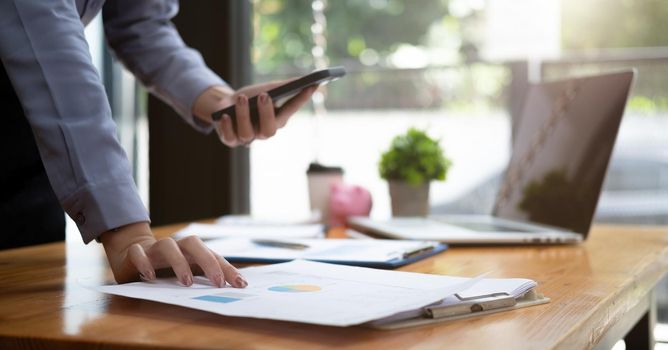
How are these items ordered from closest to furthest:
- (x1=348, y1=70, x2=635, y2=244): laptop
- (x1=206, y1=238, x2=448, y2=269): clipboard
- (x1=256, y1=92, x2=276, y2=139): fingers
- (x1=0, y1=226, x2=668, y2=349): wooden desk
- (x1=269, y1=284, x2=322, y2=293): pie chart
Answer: (x1=0, y1=226, x2=668, y2=349): wooden desk < (x1=269, y1=284, x2=322, y2=293): pie chart < (x1=206, y1=238, x2=448, y2=269): clipboard < (x1=256, y1=92, x2=276, y2=139): fingers < (x1=348, y1=70, x2=635, y2=244): laptop

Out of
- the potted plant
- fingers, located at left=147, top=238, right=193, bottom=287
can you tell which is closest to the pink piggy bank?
the potted plant

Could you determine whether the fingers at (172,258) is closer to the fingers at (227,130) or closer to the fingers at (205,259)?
the fingers at (205,259)

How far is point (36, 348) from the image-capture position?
0.60 m

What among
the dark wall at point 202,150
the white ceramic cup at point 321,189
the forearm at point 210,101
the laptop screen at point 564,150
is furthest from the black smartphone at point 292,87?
the dark wall at point 202,150

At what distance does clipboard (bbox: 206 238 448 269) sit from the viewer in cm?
97

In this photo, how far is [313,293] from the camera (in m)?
0.72

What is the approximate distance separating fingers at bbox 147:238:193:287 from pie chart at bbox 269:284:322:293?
3.1 inches

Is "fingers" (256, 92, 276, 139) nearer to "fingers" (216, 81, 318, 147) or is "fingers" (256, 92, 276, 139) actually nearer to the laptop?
"fingers" (216, 81, 318, 147)

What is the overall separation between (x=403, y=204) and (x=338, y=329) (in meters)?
1.02

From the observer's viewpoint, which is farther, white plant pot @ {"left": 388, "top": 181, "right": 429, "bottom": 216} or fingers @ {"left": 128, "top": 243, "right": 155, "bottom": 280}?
white plant pot @ {"left": 388, "top": 181, "right": 429, "bottom": 216}

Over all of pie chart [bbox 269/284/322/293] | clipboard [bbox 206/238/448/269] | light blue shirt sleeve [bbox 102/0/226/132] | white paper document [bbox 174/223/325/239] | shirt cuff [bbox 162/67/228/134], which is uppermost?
light blue shirt sleeve [bbox 102/0/226/132]

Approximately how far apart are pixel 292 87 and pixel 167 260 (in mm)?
372

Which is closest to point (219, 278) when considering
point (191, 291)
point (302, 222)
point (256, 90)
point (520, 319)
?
point (191, 291)

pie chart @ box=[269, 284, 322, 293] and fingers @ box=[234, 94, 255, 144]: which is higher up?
fingers @ box=[234, 94, 255, 144]
